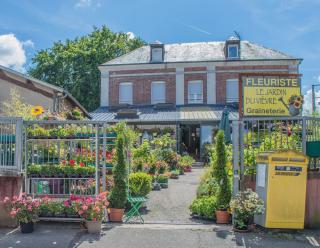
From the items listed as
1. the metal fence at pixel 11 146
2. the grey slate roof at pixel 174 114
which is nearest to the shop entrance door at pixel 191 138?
the grey slate roof at pixel 174 114

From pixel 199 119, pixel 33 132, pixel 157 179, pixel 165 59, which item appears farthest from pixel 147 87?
pixel 33 132

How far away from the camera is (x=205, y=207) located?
8984 mm

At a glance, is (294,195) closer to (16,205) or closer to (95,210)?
(95,210)

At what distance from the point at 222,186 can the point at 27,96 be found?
15.9m

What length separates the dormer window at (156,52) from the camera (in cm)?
3212

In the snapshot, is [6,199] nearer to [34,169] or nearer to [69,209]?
[34,169]

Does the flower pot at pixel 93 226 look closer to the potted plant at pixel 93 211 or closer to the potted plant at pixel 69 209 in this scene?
the potted plant at pixel 93 211

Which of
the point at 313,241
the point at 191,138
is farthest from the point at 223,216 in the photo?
the point at 191,138

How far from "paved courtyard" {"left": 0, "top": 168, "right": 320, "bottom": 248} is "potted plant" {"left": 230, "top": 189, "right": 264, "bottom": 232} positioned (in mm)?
252

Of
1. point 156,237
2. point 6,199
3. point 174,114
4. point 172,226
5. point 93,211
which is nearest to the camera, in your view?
point 156,237

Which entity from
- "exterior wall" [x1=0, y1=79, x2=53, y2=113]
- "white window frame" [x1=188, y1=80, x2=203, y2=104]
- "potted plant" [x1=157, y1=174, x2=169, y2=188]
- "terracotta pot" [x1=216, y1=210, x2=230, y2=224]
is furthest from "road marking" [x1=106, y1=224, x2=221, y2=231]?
"white window frame" [x1=188, y1=80, x2=203, y2=104]

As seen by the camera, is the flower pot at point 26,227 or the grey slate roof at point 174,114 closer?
the flower pot at point 26,227

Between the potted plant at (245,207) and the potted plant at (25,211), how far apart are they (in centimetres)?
392

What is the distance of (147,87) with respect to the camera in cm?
3175
